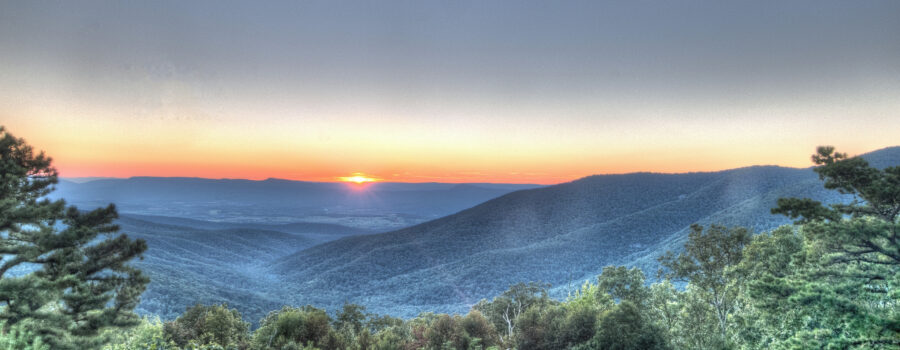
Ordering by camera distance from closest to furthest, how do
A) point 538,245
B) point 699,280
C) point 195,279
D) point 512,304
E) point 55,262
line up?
point 55,262 < point 699,280 < point 512,304 < point 195,279 < point 538,245

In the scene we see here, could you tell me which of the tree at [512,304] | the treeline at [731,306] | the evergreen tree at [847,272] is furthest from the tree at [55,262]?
the tree at [512,304]

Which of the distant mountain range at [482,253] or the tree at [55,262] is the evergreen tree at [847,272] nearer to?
the tree at [55,262]

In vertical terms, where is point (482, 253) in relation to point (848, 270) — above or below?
below

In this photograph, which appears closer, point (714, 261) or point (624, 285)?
point (714, 261)

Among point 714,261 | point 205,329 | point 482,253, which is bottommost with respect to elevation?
point 482,253

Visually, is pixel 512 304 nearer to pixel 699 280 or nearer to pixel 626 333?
pixel 626 333

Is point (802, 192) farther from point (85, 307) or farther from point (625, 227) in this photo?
point (85, 307)

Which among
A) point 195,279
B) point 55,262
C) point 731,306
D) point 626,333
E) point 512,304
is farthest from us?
point 195,279

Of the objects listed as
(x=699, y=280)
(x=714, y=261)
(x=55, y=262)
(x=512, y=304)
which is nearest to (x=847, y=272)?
(x=699, y=280)
